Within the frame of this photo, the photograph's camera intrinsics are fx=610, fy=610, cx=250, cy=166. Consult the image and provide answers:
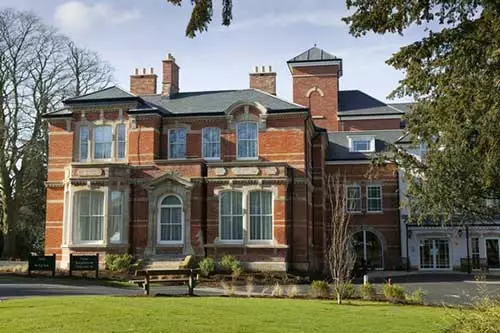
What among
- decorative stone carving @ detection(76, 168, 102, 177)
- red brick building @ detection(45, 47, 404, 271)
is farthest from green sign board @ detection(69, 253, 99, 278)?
decorative stone carving @ detection(76, 168, 102, 177)

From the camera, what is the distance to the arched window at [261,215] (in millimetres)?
30953

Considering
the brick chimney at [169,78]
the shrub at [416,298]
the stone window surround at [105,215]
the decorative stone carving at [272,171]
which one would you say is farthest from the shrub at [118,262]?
the shrub at [416,298]

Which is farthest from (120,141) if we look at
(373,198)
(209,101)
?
(373,198)

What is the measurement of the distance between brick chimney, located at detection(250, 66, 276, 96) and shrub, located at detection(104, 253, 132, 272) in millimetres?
12759

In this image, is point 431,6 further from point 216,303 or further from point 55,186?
point 55,186

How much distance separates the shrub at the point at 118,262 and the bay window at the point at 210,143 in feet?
24.3

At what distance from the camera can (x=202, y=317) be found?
13.6 m

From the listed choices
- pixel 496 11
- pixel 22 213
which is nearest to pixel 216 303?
pixel 496 11

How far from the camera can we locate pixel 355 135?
4269 centimetres

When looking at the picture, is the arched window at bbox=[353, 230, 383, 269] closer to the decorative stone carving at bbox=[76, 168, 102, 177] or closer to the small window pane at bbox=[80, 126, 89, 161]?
the decorative stone carving at bbox=[76, 168, 102, 177]

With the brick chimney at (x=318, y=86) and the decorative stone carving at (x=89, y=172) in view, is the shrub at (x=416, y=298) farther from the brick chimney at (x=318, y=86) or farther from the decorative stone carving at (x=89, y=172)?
the brick chimney at (x=318, y=86)

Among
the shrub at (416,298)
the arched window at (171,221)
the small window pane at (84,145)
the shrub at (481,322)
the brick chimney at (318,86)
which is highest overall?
the brick chimney at (318,86)

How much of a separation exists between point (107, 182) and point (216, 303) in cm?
1634

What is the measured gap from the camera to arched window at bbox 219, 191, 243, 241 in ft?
102
